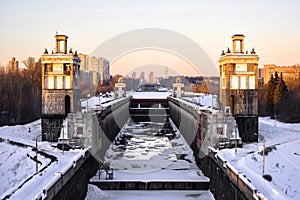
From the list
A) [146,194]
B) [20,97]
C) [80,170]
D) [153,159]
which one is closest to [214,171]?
[146,194]

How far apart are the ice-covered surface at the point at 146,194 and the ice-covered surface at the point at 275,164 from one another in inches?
71.3

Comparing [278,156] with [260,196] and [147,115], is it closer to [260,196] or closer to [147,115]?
[260,196]

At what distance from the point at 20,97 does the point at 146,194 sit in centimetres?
2606

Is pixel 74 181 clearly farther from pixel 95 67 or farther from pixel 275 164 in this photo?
pixel 95 67

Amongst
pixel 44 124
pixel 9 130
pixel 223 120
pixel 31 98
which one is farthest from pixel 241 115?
pixel 31 98

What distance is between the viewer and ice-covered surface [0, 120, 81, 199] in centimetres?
997

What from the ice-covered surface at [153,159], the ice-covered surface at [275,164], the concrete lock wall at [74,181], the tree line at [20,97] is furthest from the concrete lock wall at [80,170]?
the tree line at [20,97]

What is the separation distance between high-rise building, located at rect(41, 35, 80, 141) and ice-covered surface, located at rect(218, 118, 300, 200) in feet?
30.0

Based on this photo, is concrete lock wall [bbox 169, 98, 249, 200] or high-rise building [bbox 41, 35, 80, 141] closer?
concrete lock wall [bbox 169, 98, 249, 200]

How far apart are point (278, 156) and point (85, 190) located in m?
8.09

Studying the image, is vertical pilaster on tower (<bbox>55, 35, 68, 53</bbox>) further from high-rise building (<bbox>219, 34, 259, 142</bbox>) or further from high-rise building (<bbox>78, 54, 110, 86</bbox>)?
high-rise building (<bbox>78, 54, 110, 86</bbox>)

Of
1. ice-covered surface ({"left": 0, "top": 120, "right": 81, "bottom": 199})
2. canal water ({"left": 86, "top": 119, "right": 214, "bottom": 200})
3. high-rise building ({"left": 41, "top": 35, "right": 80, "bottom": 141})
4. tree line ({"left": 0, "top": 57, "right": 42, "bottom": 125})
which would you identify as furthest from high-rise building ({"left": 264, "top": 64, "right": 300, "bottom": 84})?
ice-covered surface ({"left": 0, "top": 120, "right": 81, "bottom": 199})

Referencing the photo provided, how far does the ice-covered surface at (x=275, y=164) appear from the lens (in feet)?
36.5

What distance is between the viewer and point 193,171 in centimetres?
1766
